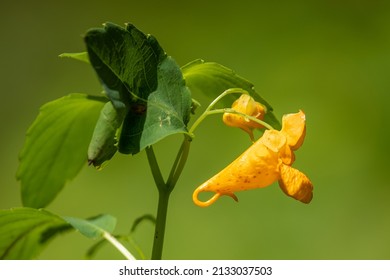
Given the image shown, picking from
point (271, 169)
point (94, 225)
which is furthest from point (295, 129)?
point (94, 225)

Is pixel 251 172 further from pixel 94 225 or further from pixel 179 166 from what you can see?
pixel 94 225

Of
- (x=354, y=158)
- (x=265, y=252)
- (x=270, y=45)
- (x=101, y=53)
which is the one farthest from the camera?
(x=270, y=45)

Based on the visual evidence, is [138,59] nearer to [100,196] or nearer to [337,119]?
[100,196]

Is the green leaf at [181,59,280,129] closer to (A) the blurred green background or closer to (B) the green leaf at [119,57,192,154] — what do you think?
(B) the green leaf at [119,57,192,154]

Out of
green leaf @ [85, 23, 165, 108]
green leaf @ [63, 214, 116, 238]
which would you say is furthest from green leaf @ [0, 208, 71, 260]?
green leaf @ [85, 23, 165, 108]

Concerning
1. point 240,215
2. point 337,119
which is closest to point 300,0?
point 337,119

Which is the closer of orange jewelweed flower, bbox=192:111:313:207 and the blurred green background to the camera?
orange jewelweed flower, bbox=192:111:313:207
